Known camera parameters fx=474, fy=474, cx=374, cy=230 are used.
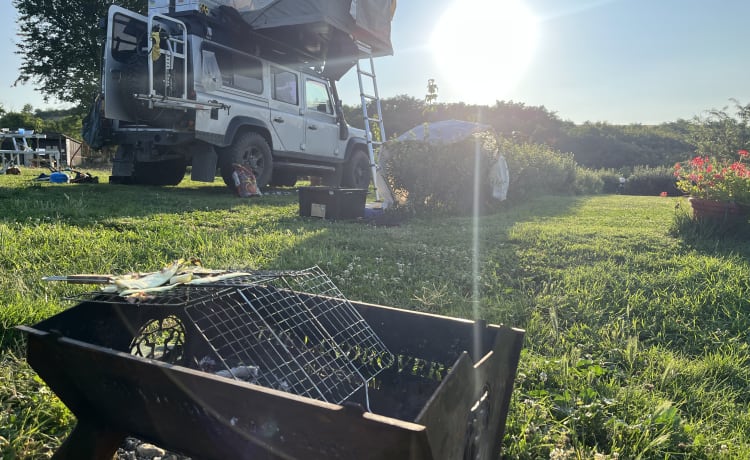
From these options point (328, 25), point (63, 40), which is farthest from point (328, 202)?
point (63, 40)

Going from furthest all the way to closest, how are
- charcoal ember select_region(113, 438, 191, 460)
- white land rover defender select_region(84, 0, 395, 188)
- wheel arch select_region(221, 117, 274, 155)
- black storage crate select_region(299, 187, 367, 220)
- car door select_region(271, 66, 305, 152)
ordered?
1. car door select_region(271, 66, 305, 152)
2. wheel arch select_region(221, 117, 274, 155)
3. white land rover defender select_region(84, 0, 395, 188)
4. black storage crate select_region(299, 187, 367, 220)
5. charcoal ember select_region(113, 438, 191, 460)

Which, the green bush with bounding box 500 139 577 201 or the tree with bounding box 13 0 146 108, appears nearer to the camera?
the green bush with bounding box 500 139 577 201

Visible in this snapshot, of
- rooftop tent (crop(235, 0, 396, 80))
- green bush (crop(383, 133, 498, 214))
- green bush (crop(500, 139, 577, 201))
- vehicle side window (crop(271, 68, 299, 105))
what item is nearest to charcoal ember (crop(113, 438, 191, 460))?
green bush (crop(383, 133, 498, 214))

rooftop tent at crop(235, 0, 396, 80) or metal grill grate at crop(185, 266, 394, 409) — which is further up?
rooftop tent at crop(235, 0, 396, 80)

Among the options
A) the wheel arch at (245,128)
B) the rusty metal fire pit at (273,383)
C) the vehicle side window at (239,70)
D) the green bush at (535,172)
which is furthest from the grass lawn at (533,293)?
the green bush at (535,172)

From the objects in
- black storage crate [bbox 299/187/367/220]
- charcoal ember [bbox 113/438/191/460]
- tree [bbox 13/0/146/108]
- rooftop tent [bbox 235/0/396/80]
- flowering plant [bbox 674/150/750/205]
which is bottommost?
charcoal ember [bbox 113/438/191/460]

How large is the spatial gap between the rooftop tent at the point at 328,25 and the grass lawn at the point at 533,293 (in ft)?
10.1

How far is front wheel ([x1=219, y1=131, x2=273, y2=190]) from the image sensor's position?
23.8 feet

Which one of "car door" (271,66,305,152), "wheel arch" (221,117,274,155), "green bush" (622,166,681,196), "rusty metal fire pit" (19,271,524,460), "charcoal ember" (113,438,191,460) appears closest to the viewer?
"rusty metal fire pit" (19,271,524,460)

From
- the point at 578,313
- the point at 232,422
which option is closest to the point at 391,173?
the point at 578,313

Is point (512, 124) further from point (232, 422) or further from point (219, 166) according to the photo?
point (232, 422)

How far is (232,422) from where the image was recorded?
0.95 m

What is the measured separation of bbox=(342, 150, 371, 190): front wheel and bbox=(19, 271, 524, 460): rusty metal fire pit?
26.2 ft

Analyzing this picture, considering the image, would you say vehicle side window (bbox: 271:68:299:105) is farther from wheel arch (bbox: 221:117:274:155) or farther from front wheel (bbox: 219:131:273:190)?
front wheel (bbox: 219:131:273:190)
